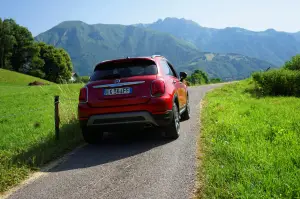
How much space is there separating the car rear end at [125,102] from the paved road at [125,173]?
23.6 inches

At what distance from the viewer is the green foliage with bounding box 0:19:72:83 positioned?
62.8m

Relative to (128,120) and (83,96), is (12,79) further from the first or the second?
(128,120)

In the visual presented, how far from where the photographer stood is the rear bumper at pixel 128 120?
6121 mm

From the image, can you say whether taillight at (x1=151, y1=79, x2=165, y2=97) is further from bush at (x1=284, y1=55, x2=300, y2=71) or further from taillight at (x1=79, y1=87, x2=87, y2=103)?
bush at (x1=284, y1=55, x2=300, y2=71)

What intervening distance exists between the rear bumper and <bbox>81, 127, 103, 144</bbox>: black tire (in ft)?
1.14

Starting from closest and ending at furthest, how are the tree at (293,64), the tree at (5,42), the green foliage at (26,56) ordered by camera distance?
1. the tree at (293,64)
2. the tree at (5,42)
3. the green foliage at (26,56)

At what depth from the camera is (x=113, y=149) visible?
21.2 ft

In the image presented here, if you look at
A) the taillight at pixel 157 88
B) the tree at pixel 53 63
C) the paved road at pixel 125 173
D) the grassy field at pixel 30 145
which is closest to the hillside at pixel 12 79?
the tree at pixel 53 63

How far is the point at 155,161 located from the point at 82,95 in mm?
2248

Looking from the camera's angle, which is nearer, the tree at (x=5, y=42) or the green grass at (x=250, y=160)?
the green grass at (x=250, y=160)

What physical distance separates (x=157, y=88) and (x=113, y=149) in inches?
63.3

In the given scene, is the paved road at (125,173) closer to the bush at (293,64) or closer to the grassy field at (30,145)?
the grassy field at (30,145)

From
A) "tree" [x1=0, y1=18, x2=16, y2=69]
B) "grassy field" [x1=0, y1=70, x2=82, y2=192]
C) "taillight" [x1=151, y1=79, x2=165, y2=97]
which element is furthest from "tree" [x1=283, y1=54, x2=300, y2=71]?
"tree" [x1=0, y1=18, x2=16, y2=69]

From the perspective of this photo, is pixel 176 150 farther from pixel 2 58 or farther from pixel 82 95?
pixel 2 58
